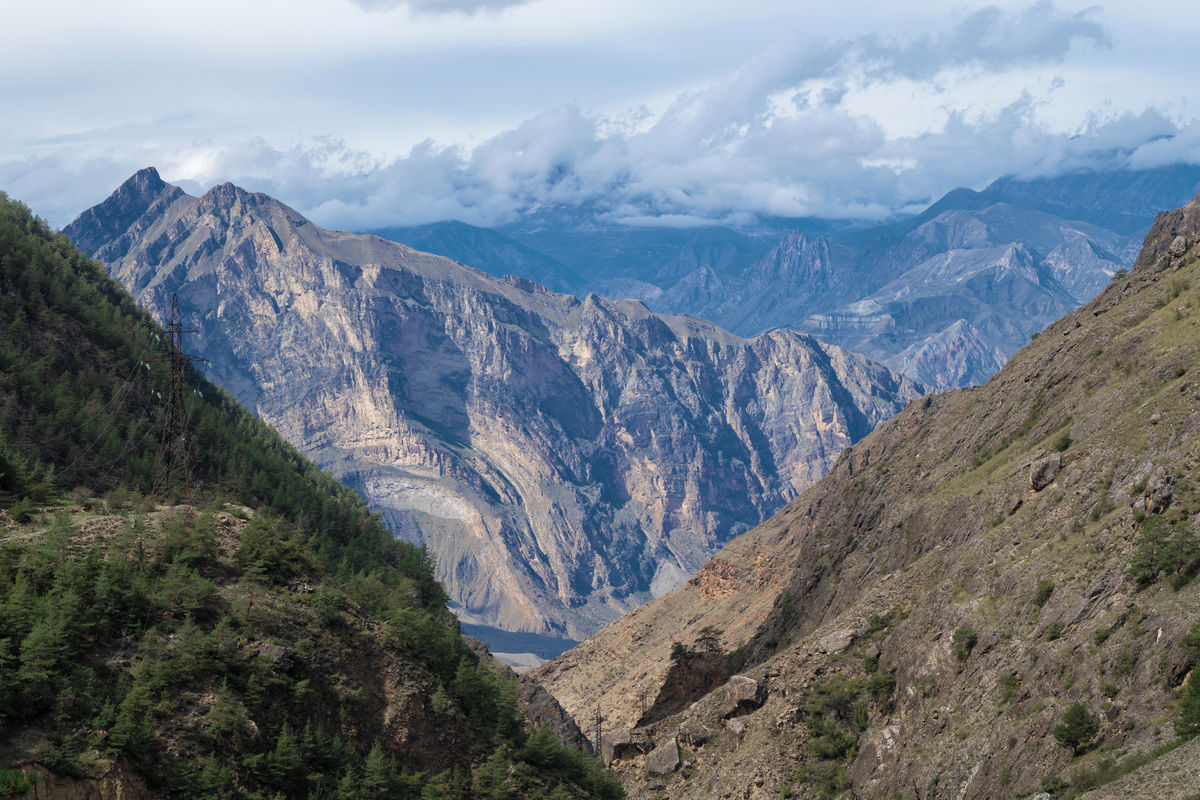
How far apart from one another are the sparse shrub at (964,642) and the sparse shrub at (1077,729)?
21.5m

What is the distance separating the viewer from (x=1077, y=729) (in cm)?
6119

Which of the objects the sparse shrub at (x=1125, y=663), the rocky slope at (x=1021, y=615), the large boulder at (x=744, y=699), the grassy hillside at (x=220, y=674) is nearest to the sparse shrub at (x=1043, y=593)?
the rocky slope at (x=1021, y=615)

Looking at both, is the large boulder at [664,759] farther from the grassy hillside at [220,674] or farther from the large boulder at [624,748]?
the grassy hillside at [220,674]

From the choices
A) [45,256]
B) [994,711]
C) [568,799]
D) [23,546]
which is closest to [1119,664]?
[994,711]

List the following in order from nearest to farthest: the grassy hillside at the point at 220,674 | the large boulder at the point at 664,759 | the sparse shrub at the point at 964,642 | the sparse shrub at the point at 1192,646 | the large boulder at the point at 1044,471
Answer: the grassy hillside at the point at 220,674 → the sparse shrub at the point at 1192,646 → the sparse shrub at the point at 964,642 → the large boulder at the point at 1044,471 → the large boulder at the point at 664,759

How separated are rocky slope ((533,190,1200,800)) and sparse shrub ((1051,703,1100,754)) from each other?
0.22 metres

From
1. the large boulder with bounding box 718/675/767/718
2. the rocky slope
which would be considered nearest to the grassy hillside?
the rocky slope

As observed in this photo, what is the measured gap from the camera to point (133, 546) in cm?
6291

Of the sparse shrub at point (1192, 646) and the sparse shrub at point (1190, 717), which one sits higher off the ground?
the sparse shrub at point (1192, 646)

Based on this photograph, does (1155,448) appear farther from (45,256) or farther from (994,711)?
(45,256)

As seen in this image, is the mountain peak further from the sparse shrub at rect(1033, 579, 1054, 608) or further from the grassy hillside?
the grassy hillside

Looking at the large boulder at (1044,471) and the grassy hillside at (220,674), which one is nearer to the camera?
the grassy hillside at (220,674)

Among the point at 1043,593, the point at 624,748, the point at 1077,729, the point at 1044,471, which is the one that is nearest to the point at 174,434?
the point at 624,748

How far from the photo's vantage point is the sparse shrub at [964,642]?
8375cm
